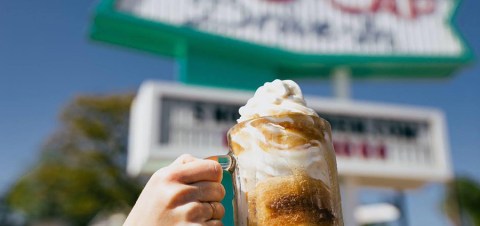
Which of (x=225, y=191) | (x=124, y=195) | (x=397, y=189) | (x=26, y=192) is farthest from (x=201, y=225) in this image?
(x=26, y=192)

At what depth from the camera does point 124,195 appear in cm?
1709

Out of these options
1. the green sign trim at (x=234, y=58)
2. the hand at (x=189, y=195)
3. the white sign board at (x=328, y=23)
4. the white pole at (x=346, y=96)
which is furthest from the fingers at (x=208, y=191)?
the white pole at (x=346, y=96)

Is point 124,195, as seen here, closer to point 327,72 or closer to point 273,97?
point 327,72

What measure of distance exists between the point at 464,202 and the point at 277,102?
26459mm

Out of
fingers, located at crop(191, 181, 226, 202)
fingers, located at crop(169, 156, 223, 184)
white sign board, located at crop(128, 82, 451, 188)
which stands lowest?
fingers, located at crop(191, 181, 226, 202)

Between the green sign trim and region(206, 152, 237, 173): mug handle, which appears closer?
region(206, 152, 237, 173): mug handle

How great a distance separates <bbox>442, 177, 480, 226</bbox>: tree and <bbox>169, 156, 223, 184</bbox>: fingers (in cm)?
2528

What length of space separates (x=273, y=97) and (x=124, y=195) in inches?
656

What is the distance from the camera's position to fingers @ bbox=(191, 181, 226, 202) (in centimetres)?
89

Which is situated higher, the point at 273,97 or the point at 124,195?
the point at 124,195

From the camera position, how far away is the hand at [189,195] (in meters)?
0.88

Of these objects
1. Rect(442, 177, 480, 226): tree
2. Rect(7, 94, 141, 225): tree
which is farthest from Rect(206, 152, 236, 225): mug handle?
Rect(442, 177, 480, 226): tree

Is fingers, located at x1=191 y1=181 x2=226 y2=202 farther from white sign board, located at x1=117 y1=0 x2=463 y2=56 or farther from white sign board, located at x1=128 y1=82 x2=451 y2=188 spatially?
white sign board, located at x1=117 y1=0 x2=463 y2=56

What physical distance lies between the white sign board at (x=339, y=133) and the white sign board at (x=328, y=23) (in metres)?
0.91
